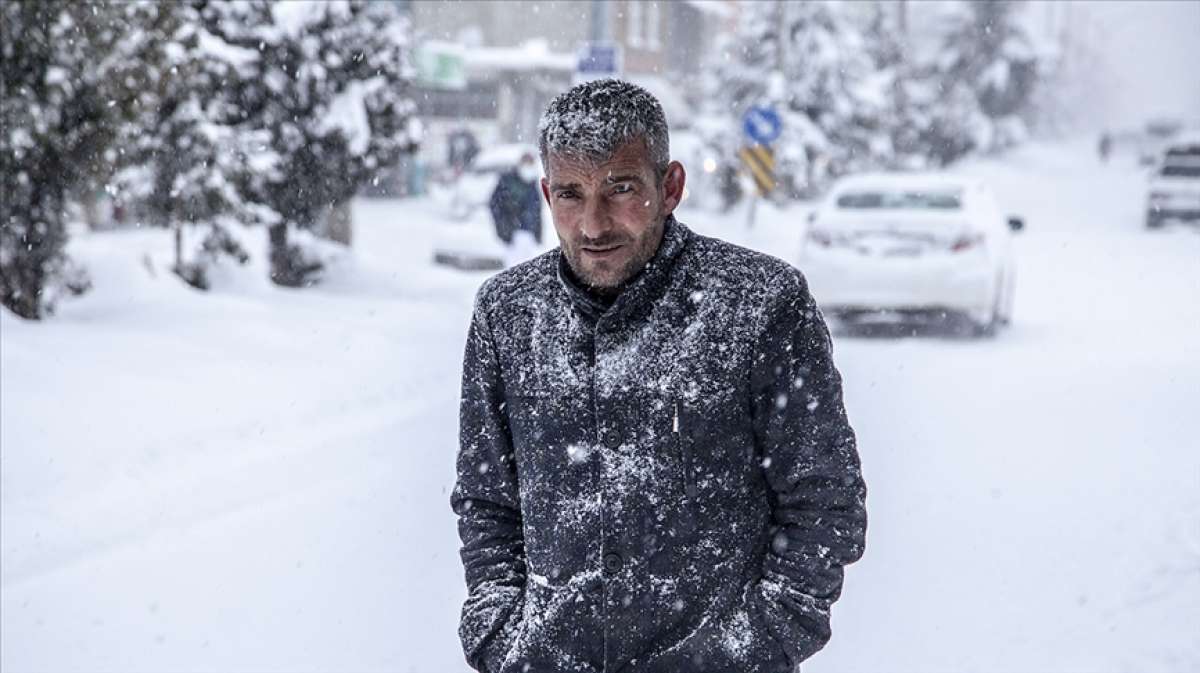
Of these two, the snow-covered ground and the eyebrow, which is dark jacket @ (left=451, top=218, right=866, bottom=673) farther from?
the snow-covered ground

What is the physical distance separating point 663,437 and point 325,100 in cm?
1275

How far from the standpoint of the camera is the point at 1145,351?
9.57m

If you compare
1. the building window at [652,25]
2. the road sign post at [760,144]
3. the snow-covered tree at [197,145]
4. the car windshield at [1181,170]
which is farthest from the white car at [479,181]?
the building window at [652,25]

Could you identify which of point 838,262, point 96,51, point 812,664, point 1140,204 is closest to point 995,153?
point 1140,204

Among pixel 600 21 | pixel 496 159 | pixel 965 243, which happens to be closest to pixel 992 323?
pixel 965 243

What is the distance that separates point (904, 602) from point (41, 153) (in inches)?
273

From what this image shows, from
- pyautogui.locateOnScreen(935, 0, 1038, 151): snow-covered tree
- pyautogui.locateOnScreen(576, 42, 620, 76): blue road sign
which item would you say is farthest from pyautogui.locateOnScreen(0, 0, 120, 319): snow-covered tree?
pyautogui.locateOnScreen(935, 0, 1038, 151): snow-covered tree

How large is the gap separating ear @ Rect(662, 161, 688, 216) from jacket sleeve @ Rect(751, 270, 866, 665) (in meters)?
0.24

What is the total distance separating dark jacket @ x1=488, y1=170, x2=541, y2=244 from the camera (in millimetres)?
14672

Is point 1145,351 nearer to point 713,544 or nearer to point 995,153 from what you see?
point 713,544

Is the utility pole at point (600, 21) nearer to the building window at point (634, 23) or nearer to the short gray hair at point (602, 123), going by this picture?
the short gray hair at point (602, 123)

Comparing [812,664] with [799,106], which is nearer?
[812,664]

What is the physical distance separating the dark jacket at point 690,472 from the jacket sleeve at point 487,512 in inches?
3.4

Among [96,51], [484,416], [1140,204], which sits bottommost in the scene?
[1140,204]
